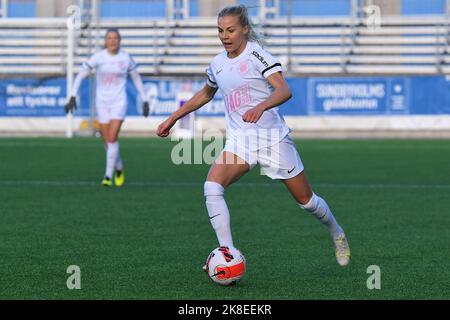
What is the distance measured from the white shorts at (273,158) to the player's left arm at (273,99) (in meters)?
0.45

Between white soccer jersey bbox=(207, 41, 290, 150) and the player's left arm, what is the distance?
0.30 ft

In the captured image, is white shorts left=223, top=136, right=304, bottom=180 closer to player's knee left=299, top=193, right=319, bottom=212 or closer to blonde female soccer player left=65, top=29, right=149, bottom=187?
player's knee left=299, top=193, right=319, bottom=212

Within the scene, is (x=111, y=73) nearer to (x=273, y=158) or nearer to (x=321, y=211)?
(x=321, y=211)

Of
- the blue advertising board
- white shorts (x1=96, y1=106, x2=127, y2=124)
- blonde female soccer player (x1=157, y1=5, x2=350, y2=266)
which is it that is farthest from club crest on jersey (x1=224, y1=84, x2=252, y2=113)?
the blue advertising board

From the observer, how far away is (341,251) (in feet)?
27.3

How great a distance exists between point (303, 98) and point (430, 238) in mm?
22170

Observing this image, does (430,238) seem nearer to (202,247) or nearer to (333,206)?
(202,247)

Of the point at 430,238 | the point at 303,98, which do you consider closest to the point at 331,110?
the point at 303,98

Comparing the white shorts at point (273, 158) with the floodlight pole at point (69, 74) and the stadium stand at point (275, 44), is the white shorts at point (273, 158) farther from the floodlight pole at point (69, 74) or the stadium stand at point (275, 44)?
the stadium stand at point (275, 44)

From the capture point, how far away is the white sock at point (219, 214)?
7.80 meters

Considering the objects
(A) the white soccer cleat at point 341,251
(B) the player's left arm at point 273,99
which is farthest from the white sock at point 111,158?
(B) the player's left arm at point 273,99

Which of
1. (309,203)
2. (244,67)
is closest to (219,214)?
(309,203)

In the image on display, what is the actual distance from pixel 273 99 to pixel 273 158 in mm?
602
